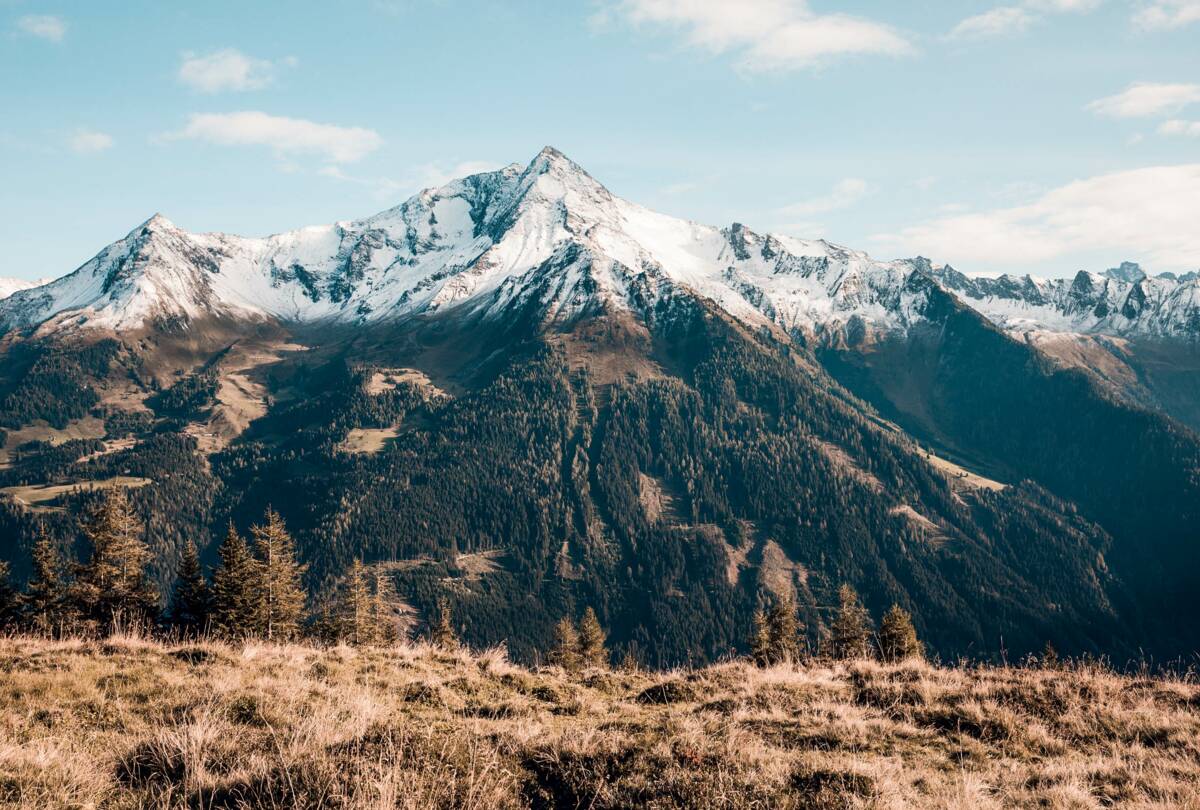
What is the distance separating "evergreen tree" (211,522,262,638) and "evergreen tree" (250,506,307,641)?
61cm

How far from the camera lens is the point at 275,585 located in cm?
4984

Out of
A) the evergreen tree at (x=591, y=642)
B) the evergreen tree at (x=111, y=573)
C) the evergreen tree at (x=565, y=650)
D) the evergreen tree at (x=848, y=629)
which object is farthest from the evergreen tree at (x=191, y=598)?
the evergreen tree at (x=848, y=629)

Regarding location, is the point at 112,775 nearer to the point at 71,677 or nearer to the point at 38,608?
the point at 71,677

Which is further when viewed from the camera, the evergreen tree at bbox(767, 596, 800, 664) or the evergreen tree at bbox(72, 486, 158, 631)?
the evergreen tree at bbox(767, 596, 800, 664)

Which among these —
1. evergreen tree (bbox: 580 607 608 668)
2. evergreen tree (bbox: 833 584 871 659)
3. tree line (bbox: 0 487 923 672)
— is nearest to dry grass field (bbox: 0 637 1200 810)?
tree line (bbox: 0 487 923 672)

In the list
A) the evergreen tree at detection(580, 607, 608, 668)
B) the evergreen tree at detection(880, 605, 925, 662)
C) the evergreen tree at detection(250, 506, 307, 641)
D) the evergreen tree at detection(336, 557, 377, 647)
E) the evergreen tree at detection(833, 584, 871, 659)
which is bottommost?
the evergreen tree at detection(580, 607, 608, 668)

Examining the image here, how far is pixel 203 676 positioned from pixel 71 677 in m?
2.18

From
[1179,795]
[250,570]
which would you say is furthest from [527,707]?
[250,570]

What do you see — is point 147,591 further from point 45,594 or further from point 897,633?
point 897,633

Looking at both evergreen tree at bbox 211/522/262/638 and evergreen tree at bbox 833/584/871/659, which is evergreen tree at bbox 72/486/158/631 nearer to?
evergreen tree at bbox 211/522/262/638

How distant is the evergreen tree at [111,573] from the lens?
4484cm

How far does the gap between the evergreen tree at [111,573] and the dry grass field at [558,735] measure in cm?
3602

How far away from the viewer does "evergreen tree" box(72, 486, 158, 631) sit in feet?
147

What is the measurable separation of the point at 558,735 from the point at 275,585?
47620mm
